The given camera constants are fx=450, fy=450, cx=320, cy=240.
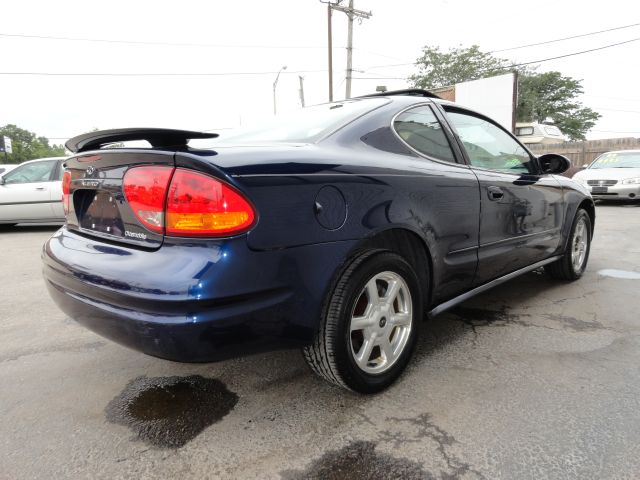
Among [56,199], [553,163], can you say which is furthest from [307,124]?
[56,199]

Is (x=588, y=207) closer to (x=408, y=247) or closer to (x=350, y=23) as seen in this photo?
(x=408, y=247)

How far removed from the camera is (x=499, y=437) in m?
1.78

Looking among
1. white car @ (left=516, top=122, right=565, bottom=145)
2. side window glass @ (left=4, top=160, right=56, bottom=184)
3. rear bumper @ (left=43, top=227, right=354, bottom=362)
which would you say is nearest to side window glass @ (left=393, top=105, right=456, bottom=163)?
rear bumper @ (left=43, top=227, right=354, bottom=362)

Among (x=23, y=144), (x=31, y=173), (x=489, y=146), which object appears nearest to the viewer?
(x=489, y=146)

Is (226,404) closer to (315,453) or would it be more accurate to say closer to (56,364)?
(315,453)

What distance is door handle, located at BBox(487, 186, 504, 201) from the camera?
8.97 feet

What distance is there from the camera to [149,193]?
1.68 m

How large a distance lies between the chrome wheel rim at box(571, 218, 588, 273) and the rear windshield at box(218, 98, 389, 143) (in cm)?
252

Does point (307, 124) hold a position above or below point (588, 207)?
above

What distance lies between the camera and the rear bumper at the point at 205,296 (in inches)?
60.6

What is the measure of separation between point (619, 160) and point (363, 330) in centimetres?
1230

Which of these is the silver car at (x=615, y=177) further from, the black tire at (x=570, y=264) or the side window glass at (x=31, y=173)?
the side window glass at (x=31, y=173)

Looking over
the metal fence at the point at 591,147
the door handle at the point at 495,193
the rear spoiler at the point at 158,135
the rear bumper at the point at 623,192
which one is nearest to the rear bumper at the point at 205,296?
the rear spoiler at the point at 158,135

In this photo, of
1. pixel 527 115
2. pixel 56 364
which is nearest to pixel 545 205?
pixel 56 364
